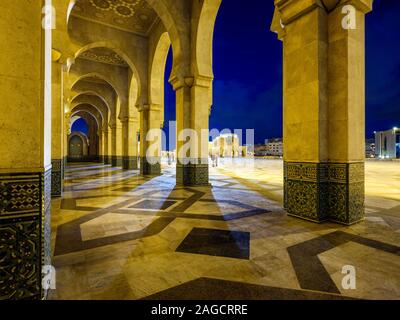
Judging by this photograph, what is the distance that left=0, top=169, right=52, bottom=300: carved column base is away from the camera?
1.55 m

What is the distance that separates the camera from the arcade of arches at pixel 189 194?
160 cm

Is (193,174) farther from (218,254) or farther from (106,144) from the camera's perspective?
(106,144)

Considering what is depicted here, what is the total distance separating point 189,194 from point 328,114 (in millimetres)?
4087

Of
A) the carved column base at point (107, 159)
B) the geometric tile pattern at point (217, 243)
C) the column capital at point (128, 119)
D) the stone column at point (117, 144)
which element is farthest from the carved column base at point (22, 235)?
the carved column base at point (107, 159)

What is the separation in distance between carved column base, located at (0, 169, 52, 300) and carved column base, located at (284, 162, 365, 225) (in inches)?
153

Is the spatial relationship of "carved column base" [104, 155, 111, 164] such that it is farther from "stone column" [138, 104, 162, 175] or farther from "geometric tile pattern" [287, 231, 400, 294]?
"geometric tile pattern" [287, 231, 400, 294]

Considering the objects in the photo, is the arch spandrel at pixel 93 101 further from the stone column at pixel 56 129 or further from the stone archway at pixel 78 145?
the stone column at pixel 56 129

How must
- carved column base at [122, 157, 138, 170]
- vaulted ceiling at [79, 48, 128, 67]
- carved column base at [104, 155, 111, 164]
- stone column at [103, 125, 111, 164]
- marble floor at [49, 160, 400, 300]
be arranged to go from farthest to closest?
1. carved column base at [104, 155, 111, 164]
2. stone column at [103, 125, 111, 164]
3. carved column base at [122, 157, 138, 170]
4. vaulted ceiling at [79, 48, 128, 67]
5. marble floor at [49, 160, 400, 300]

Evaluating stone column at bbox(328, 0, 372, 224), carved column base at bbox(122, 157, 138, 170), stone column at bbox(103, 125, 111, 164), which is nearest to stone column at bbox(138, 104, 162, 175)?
carved column base at bbox(122, 157, 138, 170)

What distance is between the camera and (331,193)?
390cm

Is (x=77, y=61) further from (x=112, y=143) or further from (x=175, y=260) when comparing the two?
(x=175, y=260)

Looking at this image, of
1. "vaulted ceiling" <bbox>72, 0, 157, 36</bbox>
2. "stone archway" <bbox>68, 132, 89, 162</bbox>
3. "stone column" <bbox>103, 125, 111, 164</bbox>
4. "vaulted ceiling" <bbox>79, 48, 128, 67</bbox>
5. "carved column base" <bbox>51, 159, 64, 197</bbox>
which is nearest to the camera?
"carved column base" <bbox>51, 159, 64, 197</bbox>

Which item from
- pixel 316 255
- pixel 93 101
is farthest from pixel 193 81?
pixel 93 101
